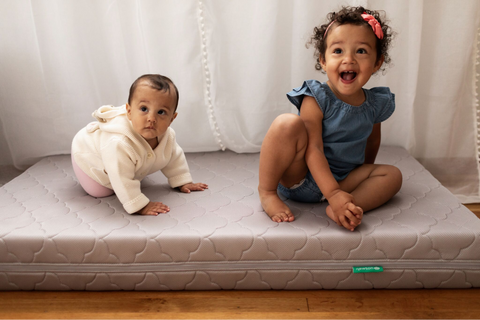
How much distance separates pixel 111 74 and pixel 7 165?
612 millimetres

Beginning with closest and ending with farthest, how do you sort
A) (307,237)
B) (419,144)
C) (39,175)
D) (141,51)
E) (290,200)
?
(307,237) < (290,200) < (39,175) < (141,51) < (419,144)

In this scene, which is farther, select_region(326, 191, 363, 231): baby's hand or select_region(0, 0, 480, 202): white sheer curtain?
select_region(0, 0, 480, 202): white sheer curtain

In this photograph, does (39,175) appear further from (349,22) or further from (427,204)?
(427,204)

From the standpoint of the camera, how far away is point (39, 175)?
1.51 m

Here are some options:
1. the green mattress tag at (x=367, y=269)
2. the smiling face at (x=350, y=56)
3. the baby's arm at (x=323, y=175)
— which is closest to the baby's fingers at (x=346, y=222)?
the baby's arm at (x=323, y=175)

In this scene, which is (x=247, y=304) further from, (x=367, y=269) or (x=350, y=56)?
(x=350, y=56)

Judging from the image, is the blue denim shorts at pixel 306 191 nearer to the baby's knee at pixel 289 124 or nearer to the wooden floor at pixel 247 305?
the baby's knee at pixel 289 124

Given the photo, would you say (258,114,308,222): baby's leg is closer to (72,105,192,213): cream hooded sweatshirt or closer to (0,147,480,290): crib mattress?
(0,147,480,290): crib mattress

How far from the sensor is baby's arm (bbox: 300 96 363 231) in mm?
1075

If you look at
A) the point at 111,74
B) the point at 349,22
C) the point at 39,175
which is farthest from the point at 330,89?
the point at 39,175

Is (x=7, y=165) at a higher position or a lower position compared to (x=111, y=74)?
lower

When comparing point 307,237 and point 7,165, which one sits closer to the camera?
point 307,237

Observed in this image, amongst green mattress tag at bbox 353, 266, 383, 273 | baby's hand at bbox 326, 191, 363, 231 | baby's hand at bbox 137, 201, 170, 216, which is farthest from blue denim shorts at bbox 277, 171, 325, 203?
baby's hand at bbox 137, 201, 170, 216

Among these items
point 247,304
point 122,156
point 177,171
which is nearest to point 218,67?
point 177,171
